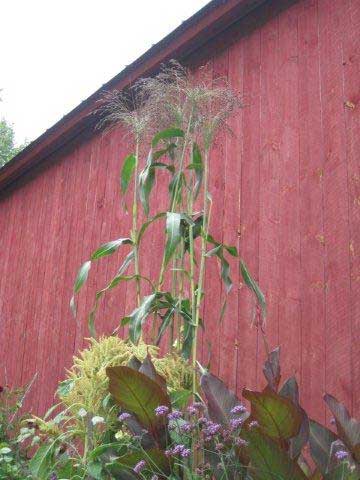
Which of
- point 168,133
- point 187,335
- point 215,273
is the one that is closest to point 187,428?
point 187,335

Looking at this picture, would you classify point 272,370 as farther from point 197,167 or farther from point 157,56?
point 157,56

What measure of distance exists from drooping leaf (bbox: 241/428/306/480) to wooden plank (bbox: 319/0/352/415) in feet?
3.08

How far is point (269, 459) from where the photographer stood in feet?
5.53

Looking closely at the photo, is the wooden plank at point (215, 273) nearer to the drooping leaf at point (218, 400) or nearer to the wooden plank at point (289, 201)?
the wooden plank at point (289, 201)

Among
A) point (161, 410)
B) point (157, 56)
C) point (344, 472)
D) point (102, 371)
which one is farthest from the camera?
point (157, 56)

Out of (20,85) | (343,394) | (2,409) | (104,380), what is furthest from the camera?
(20,85)

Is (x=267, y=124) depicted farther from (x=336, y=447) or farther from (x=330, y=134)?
(x=336, y=447)

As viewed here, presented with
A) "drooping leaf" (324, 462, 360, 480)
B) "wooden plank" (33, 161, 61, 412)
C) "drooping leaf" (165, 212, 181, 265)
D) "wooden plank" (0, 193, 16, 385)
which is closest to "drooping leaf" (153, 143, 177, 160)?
"drooping leaf" (165, 212, 181, 265)

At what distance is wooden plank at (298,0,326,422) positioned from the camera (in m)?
2.71

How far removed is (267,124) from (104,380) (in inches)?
65.8

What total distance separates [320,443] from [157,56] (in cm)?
273

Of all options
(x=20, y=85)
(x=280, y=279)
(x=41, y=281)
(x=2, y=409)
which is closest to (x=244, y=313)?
(x=280, y=279)

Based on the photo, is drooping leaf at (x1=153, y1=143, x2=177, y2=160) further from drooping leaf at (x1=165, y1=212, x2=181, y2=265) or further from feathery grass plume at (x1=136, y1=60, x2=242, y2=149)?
drooping leaf at (x1=165, y1=212, x2=181, y2=265)

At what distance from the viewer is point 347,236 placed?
8.89 feet
